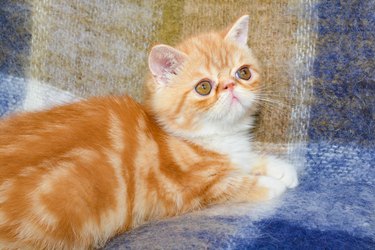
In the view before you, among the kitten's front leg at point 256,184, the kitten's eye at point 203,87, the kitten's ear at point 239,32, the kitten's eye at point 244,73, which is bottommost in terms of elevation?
the kitten's front leg at point 256,184

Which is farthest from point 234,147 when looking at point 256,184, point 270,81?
point 270,81

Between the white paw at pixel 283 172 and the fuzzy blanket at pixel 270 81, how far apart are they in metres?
0.03

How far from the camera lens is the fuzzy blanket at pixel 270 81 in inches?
36.9

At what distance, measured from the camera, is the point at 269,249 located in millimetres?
841

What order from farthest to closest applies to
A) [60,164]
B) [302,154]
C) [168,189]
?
[302,154] < [168,189] < [60,164]

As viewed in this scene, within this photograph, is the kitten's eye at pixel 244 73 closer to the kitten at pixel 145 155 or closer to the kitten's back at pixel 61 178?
the kitten at pixel 145 155

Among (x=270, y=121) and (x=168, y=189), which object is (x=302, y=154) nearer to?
(x=270, y=121)

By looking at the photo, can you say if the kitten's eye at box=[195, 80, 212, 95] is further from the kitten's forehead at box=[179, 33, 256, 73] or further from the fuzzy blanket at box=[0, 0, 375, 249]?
the fuzzy blanket at box=[0, 0, 375, 249]

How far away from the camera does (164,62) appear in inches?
49.4

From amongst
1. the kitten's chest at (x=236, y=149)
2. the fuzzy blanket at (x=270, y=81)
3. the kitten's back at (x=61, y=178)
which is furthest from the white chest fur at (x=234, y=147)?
the kitten's back at (x=61, y=178)

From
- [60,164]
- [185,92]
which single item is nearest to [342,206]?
[185,92]

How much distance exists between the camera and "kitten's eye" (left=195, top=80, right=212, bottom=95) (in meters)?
1.21

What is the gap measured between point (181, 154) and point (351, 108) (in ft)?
1.60

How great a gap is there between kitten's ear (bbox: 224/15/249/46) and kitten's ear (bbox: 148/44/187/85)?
0.16 metres
